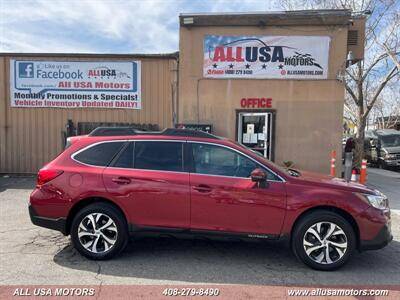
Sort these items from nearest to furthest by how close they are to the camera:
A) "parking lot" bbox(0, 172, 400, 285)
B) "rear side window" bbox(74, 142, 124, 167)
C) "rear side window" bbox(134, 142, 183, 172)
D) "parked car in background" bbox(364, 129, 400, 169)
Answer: "parking lot" bbox(0, 172, 400, 285), "rear side window" bbox(134, 142, 183, 172), "rear side window" bbox(74, 142, 124, 167), "parked car in background" bbox(364, 129, 400, 169)

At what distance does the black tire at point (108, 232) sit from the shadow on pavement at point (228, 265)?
113mm

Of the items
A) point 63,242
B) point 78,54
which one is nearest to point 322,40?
point 78,54

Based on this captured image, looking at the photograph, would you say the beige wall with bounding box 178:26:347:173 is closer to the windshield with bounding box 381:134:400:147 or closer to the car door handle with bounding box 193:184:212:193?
the car door handle with bounding box 193:184:212:193

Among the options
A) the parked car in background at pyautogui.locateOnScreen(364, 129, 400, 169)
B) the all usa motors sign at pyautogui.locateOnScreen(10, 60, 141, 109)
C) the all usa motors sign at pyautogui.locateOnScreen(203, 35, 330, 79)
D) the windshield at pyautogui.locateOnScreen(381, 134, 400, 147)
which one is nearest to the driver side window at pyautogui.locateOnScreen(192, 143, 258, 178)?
the all usa motors sign at pyautogui.locateOnScreen(203, 35, 330, 79)

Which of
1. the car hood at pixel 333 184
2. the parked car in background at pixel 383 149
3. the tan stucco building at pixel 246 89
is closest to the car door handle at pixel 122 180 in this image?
the car hood at pixel 333 184

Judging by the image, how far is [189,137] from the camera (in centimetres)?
536

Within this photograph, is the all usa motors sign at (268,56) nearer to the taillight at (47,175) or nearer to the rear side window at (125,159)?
the rear side window at (125,159)

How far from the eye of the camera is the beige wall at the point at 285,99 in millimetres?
11930

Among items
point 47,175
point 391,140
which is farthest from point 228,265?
point 391,140

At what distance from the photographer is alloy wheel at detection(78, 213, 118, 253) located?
5145mm

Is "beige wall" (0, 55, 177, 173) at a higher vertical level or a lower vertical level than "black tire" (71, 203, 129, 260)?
higher

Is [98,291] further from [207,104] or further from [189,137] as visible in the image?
[207,104]

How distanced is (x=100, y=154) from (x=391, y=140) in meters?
21.8

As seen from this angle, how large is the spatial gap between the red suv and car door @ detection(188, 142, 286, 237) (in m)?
0.01
